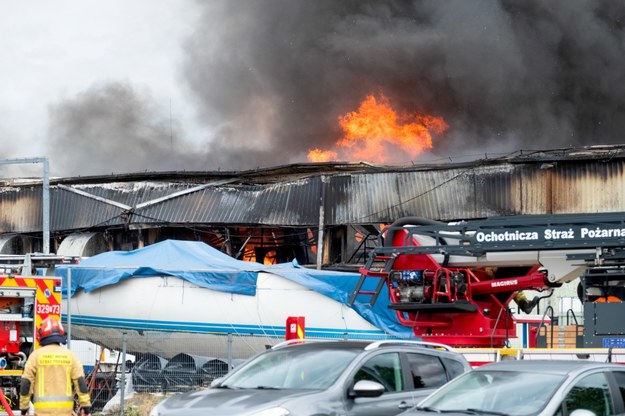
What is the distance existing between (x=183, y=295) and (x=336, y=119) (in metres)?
28.8

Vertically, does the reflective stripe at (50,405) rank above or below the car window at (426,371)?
below

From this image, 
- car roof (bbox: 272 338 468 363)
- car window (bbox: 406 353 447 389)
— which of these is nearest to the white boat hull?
car roof (bbox: 272 338 468 363)

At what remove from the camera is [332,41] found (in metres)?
53.9

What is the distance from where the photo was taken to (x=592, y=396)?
31.3ft

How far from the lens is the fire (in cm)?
4806

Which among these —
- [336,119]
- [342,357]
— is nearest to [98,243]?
[336,119]

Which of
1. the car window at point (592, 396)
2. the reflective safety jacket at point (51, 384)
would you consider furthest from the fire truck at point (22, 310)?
the car window at point (592, 396)

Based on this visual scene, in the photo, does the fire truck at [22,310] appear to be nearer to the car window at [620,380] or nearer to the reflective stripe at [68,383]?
the reflective stripe at [68,383]

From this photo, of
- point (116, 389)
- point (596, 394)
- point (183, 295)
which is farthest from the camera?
point (183, 295)

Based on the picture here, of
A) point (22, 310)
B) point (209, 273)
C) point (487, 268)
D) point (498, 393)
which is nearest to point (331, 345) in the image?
point (498, 393)

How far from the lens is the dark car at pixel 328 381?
988 centimetres

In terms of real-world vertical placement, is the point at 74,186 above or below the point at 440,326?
above

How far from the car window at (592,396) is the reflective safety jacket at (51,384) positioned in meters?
4.66

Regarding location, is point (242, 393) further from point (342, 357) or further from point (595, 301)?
point (595, 301)
